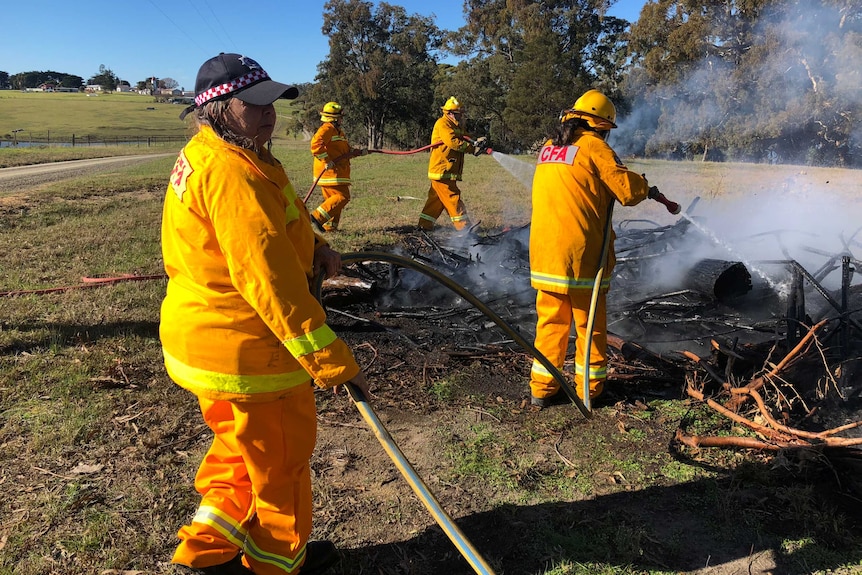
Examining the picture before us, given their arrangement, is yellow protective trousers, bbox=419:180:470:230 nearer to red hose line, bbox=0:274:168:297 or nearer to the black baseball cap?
red hose line, bbox=0:274:168:297

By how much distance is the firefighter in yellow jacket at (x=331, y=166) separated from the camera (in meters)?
8.47

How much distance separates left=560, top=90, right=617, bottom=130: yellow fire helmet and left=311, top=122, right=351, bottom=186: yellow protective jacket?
532 cm

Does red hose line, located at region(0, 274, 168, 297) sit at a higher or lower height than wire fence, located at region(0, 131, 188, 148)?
lower

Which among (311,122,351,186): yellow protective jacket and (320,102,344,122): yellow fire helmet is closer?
(311,122,351,186): yellow protective jacket

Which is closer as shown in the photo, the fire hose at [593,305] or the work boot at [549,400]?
the fire hose at [593,305]

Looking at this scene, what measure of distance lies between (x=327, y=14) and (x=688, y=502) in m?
45.1

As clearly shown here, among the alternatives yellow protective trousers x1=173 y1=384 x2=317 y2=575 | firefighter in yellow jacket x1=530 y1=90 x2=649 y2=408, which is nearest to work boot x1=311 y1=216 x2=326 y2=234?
firefighter in yellow jacket x1=530 y1=90 x2=649 y2=408

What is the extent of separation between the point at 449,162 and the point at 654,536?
21.8 feet

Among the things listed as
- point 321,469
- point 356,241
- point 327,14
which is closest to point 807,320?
point 321,469

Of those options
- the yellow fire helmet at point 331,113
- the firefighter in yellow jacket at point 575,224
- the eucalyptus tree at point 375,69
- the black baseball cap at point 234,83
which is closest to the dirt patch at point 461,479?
the firefighter in yellow jacket at point 575,224

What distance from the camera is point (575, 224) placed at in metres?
3.50

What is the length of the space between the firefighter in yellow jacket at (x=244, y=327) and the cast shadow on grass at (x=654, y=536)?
1.85ft

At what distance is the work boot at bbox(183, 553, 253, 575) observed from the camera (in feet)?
6.84

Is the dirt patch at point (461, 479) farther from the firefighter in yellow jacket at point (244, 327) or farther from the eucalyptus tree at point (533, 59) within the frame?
the eucalyptus tree at point (533, 59)
